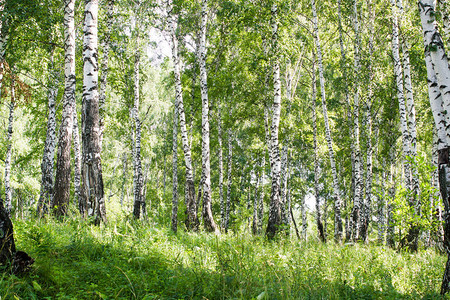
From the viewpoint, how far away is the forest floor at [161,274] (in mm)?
3152

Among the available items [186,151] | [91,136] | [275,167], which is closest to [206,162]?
[186,151]

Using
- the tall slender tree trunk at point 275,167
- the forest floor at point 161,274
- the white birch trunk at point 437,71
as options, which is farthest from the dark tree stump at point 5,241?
the tall slender tree trunk at point 275,167

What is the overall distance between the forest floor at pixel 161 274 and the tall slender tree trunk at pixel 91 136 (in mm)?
519

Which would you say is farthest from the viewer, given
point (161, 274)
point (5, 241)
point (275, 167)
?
point (275, 167)

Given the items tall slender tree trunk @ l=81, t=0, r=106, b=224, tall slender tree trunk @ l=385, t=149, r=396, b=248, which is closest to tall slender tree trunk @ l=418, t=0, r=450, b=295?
tall slender tree trunk @ l=385, t=149, r=396, b=248

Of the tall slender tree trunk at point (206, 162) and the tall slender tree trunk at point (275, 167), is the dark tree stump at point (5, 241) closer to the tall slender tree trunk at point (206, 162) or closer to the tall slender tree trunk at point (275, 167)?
the tall slender tree trunk at point (206, 162)

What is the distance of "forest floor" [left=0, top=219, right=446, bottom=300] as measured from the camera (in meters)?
3.15

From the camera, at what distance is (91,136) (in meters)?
6.12

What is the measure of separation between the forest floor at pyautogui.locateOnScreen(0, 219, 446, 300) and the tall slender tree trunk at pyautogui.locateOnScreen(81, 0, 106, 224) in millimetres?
519

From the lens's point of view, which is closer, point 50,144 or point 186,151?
point 50,144

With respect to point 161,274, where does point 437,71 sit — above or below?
above

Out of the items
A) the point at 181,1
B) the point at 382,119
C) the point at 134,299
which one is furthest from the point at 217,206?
the point at 134,299

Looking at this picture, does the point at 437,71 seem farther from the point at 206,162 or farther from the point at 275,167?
the point at 206,162

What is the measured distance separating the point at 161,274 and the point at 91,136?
11.4 feet
